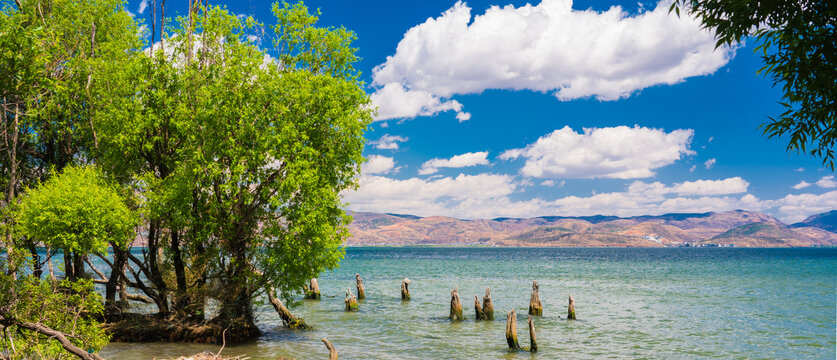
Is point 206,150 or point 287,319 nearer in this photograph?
point 206,150

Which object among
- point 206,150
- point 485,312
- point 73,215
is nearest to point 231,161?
point 206,150

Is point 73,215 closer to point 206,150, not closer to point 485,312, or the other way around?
point 206,150

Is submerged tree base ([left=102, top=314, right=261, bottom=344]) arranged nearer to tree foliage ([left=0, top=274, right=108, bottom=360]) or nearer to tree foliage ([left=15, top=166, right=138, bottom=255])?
tree foliage ([left=15, top=166, right=138, bottom=255])

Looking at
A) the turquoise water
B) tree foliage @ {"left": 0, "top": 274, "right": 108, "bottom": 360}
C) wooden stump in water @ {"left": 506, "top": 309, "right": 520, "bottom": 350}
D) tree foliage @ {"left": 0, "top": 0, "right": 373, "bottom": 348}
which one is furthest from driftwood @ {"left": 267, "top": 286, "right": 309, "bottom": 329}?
tree foliage @ {"left": 0, "top": 274, "right": 108, "bottom": 360}

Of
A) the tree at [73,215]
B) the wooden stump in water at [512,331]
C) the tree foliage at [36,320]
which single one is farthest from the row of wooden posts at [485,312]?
the tree foliage at [36,320]

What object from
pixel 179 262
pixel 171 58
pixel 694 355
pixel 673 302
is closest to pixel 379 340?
pixel 179 262

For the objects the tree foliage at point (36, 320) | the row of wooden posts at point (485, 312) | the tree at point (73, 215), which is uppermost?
the tree at point (73, 215)

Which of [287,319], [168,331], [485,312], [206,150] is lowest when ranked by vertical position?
[485,312]

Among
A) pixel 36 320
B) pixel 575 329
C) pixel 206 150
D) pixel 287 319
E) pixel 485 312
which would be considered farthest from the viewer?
pixel 485 312

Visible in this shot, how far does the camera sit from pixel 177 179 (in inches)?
803

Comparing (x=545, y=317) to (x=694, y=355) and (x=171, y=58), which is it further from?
(x=171, y=58)

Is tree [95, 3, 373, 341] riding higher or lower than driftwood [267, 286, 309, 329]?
higher

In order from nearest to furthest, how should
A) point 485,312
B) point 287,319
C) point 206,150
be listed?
point 206,150, point 287,319, point 485,312

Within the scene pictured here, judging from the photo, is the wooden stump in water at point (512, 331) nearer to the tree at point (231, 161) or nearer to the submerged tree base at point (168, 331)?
the tree at point (231, 161)
